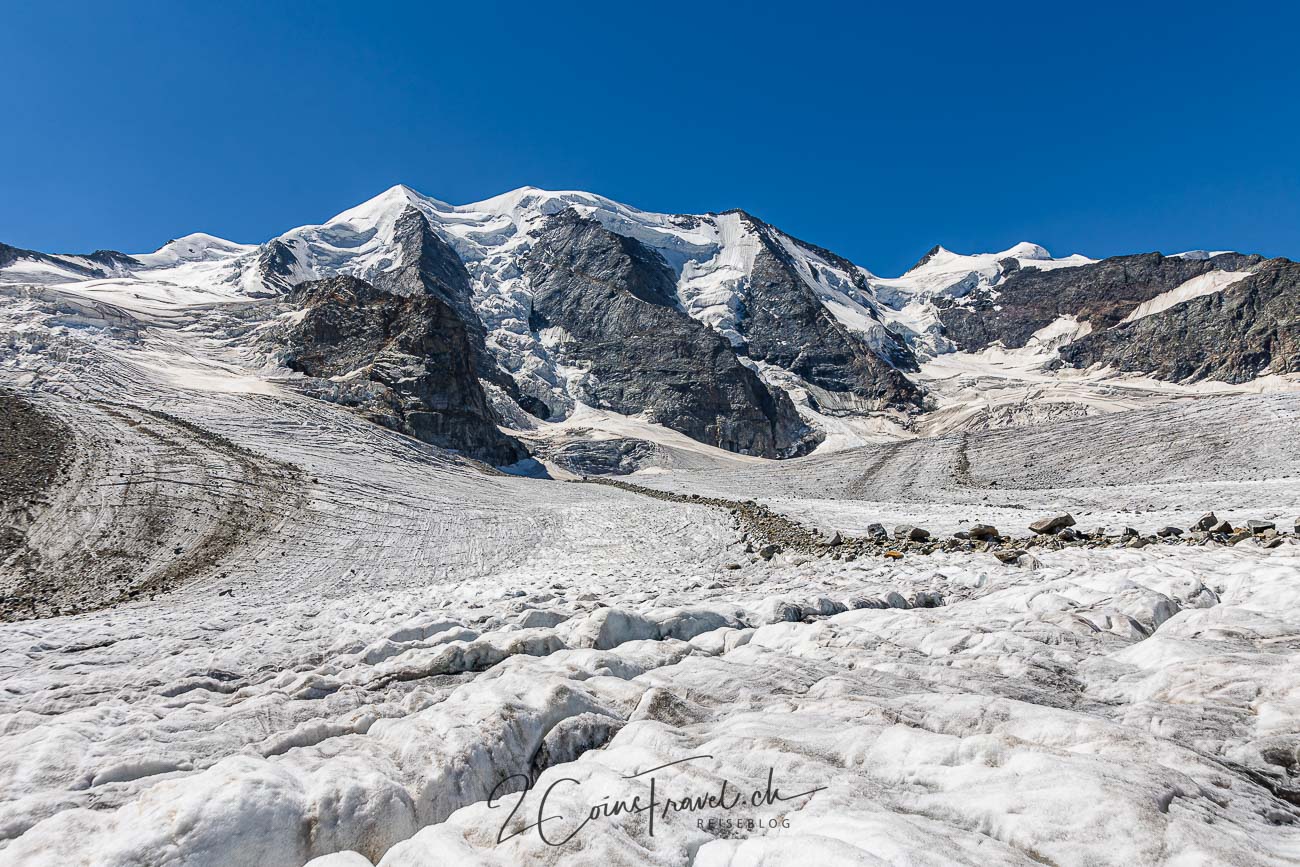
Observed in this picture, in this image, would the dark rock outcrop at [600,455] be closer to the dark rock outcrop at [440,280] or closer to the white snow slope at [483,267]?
the white snow slope at [483,267]

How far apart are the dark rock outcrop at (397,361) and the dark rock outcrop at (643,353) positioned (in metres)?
48.6

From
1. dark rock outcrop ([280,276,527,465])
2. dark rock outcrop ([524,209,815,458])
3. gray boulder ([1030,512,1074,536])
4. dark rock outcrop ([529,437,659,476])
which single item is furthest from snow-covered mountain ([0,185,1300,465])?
gray boulder ([1030,512,1074,536])

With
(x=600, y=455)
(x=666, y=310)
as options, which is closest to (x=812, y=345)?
(x=666, y=310)

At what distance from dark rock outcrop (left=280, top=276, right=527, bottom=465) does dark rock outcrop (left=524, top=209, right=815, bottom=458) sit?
1914 inches

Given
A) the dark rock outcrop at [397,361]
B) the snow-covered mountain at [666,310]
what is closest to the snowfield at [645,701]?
the dark rock outcrop at [397,361]

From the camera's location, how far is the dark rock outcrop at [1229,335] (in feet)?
418

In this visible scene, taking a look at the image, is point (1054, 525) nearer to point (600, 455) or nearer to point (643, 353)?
point (600, 455)

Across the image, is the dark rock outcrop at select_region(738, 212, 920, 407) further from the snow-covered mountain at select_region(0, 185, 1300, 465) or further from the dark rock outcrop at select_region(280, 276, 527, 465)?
the dark rock outcrop at select_region(280, 276, 527, 465)

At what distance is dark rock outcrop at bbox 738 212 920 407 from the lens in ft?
493

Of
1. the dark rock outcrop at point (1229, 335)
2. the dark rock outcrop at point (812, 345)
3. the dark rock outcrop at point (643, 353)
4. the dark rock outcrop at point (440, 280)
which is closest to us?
the dark rock outcrop at point (440, 280)

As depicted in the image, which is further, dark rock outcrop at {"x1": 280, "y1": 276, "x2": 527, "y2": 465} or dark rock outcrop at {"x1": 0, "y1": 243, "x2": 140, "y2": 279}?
dark rock outcrop at {"x1": 0, "y1": 243, "x2": 140, "y2": 279}

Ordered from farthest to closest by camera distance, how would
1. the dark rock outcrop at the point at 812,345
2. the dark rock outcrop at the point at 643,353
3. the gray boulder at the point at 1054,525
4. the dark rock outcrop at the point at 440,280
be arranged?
the dark rock outcrop at the point at 812,345 → the dark rock outcrop at the point at 643,353 → the dark rock outcrop at the point at 440,280 → the gray boulder at the point at 1054,525

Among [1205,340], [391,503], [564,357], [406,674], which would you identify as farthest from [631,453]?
[1205,340]

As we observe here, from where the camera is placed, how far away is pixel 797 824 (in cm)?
352
